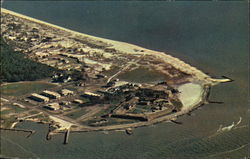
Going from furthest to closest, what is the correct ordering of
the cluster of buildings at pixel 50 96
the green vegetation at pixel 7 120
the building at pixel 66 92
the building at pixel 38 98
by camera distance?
the building at pixel 66 92 < the building at pixel 38 98 < the cluster of buildings at pixel 50 96 < the green vegetation at pixel 7 120

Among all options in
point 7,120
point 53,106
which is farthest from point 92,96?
point 7,120

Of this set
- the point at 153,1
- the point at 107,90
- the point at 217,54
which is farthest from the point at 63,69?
the point at 153,1

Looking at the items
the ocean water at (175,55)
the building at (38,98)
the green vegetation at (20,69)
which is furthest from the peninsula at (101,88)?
the ocean water at (175,55)

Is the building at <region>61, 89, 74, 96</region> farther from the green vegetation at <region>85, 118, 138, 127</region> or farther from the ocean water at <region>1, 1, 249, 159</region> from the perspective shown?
the green vegetation at <region>85, 118, 138, 127</region>

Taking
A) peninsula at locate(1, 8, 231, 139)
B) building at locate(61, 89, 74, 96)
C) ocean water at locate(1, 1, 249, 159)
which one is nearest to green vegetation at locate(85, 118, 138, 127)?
peninsula at locate(1, 8, 231, 139)

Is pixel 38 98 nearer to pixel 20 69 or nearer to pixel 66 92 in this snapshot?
pixel 66 92

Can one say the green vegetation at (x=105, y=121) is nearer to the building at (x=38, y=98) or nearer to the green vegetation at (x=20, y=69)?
the building at (x=38, y=98)
